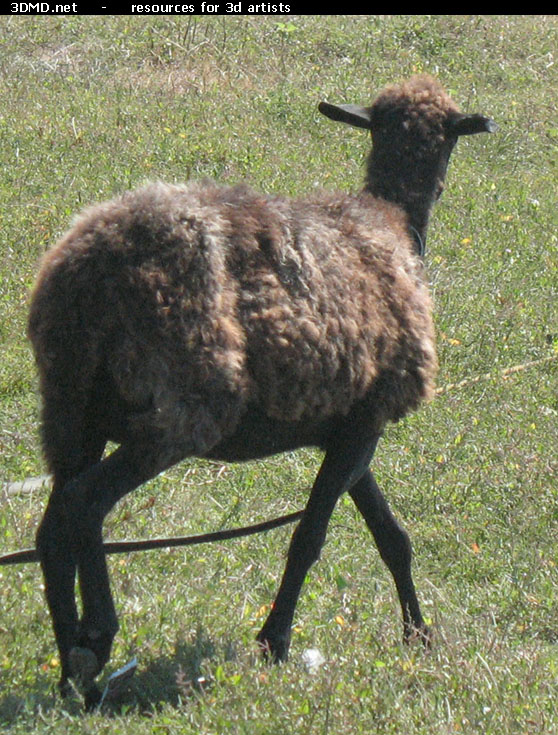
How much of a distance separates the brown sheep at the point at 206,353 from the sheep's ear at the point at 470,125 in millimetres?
1253

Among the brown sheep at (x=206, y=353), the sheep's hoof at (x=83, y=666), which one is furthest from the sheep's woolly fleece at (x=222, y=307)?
the sheep's hoof at (x=83, y=666)

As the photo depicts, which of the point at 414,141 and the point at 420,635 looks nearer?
the point at 420,635

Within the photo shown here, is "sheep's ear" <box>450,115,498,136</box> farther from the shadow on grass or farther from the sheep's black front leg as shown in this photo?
the shadow on grass

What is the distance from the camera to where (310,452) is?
742cm

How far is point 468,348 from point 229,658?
4874 millimetres

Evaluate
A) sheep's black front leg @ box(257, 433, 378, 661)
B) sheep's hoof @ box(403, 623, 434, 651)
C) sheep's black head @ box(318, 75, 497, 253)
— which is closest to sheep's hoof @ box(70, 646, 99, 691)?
sheep's black front leg @ box(257, 433, 378, 661)

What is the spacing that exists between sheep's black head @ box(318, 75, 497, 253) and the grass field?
1.88m

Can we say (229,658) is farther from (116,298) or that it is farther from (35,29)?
(35,29)

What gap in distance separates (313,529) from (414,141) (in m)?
2.22

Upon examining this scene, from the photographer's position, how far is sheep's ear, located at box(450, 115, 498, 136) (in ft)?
19.5

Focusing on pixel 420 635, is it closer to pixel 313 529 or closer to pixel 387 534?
pixel 387 534

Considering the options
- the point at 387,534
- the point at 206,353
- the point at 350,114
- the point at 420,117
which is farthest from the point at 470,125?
the point at 206,353

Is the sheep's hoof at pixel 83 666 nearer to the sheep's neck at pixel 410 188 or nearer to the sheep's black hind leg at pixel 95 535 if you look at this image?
the sheep's black hind leg at pixel 95 535

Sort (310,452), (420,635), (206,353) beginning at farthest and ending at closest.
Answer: (310,452) → (420,635) → (206,353)
